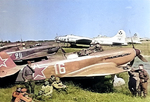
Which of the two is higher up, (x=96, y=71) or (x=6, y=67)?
(x=6, y=67)

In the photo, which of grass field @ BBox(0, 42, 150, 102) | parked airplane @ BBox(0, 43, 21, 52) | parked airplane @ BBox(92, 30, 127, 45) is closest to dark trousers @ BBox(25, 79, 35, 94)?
grass field @ BBox(0, 42, 150, 102)

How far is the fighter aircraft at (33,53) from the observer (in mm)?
4840

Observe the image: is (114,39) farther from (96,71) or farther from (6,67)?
(6,67)

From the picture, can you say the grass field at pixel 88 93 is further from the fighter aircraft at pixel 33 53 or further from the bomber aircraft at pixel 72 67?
the fighter aircraft at pixel 33 53

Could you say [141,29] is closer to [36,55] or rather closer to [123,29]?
[123,29]

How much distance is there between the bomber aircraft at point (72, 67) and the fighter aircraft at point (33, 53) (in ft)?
4.45

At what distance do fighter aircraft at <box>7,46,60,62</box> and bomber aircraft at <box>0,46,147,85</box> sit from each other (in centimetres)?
136

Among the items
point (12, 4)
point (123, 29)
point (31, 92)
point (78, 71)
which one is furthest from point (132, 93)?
point (12, 4)

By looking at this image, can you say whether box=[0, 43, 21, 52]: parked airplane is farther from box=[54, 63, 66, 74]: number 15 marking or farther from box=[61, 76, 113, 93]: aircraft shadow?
box=[61, 76, 113, 93]: aircraft shadow

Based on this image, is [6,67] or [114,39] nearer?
[6,67]

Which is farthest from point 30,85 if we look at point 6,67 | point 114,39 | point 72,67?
point 114,39

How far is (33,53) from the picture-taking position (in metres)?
5.37

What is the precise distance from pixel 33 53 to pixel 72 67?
2122 mm

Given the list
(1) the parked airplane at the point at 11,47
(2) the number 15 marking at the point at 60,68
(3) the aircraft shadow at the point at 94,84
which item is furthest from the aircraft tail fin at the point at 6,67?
(1) the parked airplane at the point at 11,47
